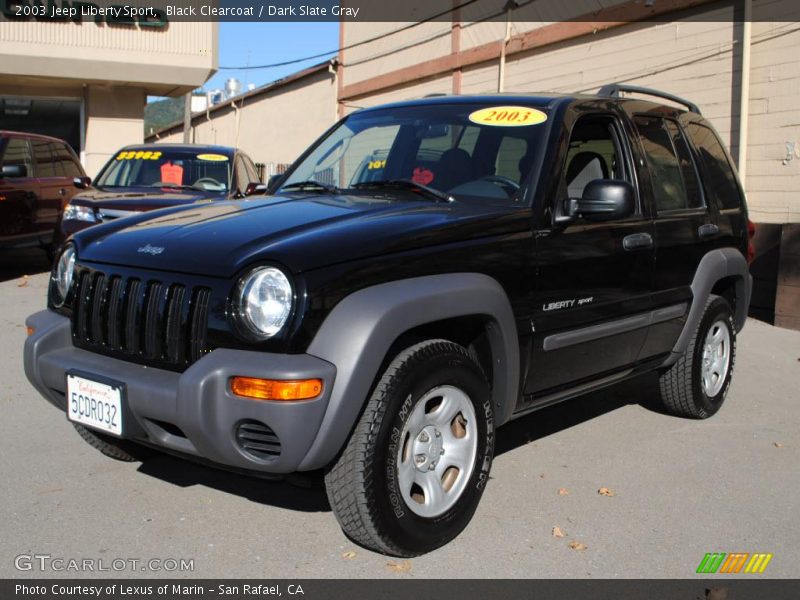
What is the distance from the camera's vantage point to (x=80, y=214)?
924 cm

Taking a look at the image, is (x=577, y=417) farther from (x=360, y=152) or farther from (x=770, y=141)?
(x=770, y=141)

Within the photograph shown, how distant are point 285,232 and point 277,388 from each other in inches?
26.7

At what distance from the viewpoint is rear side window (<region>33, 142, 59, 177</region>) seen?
1149 centimetres

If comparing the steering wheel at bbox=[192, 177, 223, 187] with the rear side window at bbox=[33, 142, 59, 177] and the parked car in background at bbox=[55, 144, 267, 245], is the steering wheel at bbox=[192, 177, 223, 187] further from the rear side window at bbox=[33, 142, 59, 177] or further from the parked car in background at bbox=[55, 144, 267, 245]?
the rear side window at bbox=[33, 142, 59, 177]

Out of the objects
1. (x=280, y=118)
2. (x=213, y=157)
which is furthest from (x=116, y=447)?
(x=280, y=118)

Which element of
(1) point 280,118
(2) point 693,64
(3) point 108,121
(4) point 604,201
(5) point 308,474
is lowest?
(5) point 308,474

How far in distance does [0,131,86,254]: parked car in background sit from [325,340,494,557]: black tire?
8.62 m

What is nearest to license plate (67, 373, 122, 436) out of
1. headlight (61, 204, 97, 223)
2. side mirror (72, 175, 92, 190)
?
headlight (61, 204, 97, 223)

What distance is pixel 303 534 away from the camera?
3703 mm

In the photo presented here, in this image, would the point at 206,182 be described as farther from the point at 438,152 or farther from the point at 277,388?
the point at 277,388

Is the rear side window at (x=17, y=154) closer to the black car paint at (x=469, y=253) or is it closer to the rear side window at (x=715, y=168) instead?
the black car paint at (x=469, y=253)

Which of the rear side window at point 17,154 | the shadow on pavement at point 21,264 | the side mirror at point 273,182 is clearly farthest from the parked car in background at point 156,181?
the side mirror at point 273,182

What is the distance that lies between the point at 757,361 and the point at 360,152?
4.49m
